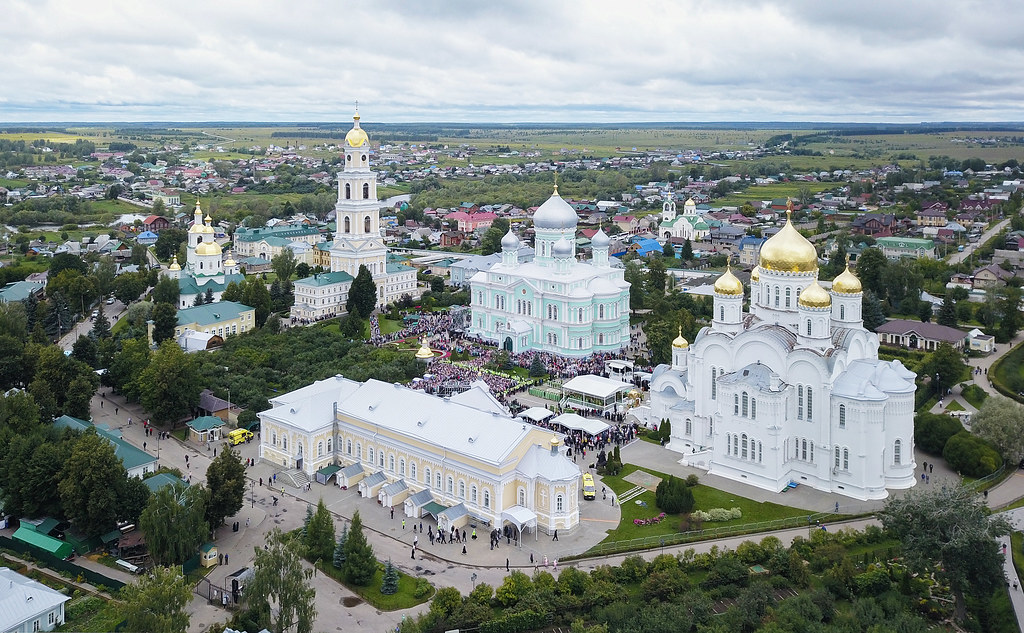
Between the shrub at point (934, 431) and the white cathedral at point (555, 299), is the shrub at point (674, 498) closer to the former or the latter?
the shrub at point (934, 431)

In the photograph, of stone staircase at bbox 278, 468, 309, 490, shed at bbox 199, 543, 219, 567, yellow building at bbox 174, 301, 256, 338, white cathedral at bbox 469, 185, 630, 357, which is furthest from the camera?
Answer: yellow building at bbox 174, 301, 256, 338

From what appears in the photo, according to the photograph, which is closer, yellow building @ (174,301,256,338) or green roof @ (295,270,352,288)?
yellow building @ (174,301,256,338)

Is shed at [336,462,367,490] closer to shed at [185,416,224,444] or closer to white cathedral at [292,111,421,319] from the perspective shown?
shed at [185,416,224,444]

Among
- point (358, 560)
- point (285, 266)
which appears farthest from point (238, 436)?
point (285, 266)

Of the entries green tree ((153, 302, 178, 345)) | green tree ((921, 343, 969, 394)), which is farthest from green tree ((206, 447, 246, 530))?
green tree ((921, 343, 969, 394))

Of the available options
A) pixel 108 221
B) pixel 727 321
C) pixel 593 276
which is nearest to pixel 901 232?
pixel 593 276

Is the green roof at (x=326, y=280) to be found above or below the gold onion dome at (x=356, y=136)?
below

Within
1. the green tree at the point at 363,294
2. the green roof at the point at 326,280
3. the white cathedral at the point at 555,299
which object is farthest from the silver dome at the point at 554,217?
the green roof at the point at 326,280
